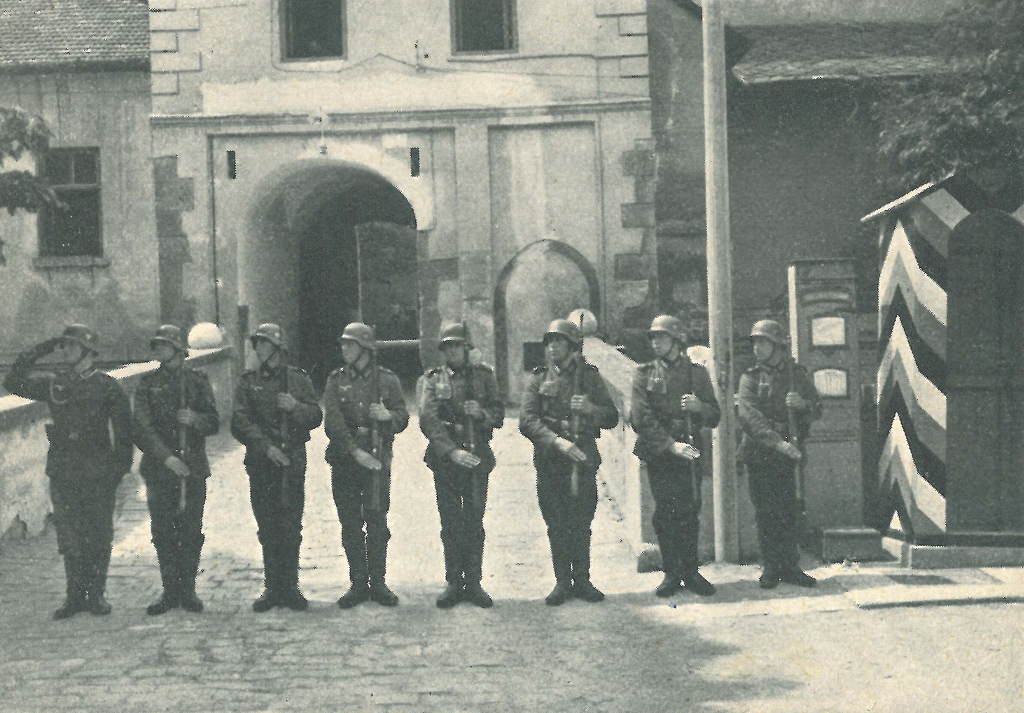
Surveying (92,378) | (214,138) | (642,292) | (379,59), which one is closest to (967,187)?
(92,378)

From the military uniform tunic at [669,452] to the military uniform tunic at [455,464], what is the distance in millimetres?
873

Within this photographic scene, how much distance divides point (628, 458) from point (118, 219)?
1081 cm

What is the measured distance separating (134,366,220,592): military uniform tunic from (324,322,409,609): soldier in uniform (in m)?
0.74

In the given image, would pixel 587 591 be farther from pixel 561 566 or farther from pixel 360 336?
pixel 360 336

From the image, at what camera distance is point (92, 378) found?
24.5 feet

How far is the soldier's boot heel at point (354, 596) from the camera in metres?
7.44

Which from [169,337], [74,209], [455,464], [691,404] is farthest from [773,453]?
[74,209]

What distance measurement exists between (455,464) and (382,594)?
0.87 meters

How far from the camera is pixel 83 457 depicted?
7.45m

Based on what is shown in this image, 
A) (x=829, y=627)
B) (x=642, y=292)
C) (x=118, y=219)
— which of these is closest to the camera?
(x=829, y=627)

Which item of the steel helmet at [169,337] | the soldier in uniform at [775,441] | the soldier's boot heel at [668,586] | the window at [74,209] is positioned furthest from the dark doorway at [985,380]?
the window at [74,209]

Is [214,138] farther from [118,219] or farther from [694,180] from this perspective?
[694,180]

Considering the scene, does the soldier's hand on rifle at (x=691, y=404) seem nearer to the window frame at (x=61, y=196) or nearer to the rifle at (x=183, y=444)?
the rifle at (x=183, y=444)

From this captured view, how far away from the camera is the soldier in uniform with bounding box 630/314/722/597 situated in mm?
7551
